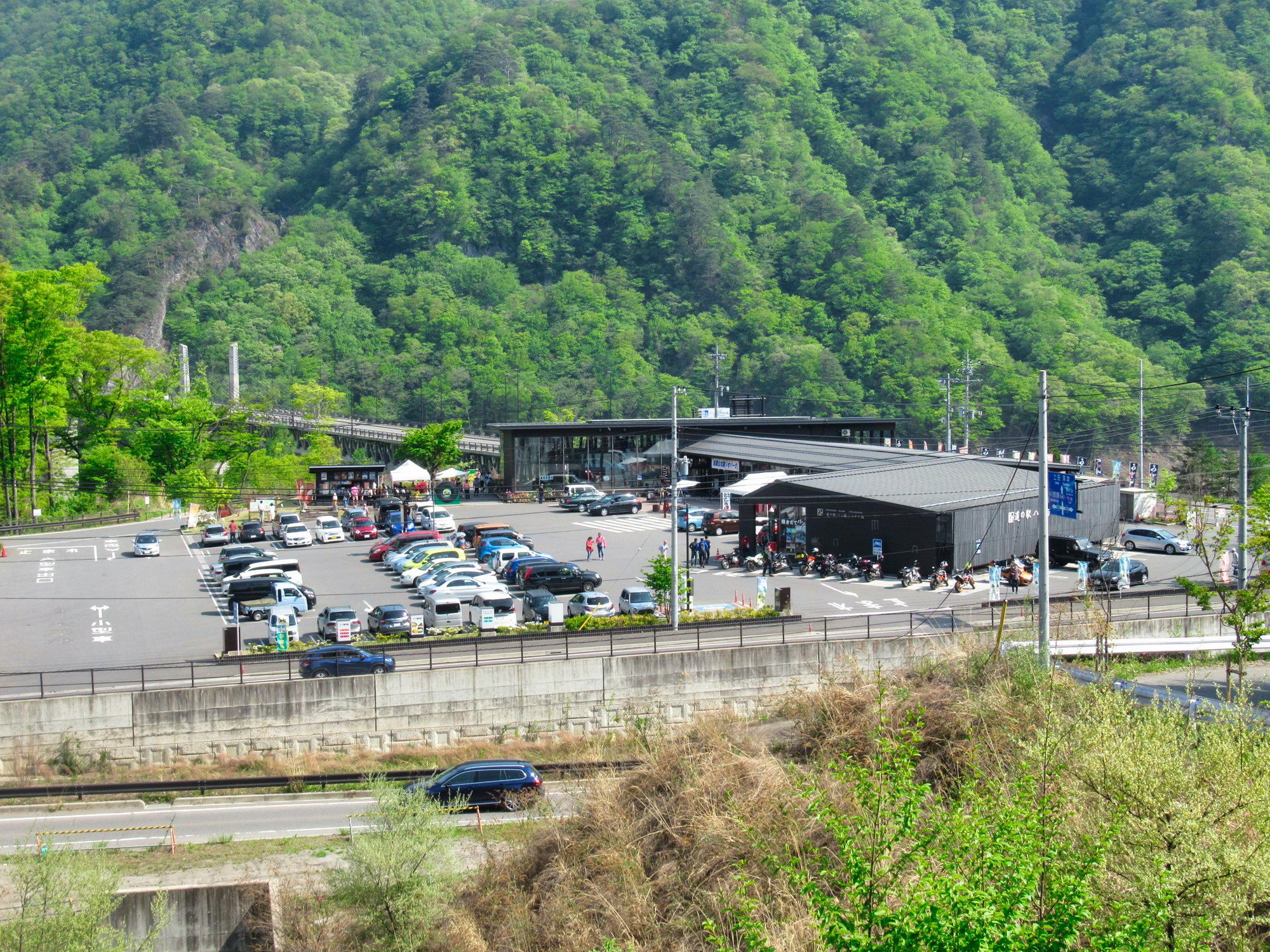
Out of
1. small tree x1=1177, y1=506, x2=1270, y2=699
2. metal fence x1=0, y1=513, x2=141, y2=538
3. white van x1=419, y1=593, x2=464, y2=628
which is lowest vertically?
white van x1=419, y1=593, x2=464, y2=628

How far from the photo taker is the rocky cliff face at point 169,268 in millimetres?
117125

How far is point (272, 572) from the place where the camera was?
119 ft

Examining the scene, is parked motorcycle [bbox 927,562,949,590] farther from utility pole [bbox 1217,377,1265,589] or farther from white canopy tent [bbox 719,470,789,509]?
utility pole [bbox 1217,377,1265,589]

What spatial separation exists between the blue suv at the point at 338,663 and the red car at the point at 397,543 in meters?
14.1

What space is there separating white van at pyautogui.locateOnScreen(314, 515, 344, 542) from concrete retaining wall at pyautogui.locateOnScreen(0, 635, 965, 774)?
65.9 feet

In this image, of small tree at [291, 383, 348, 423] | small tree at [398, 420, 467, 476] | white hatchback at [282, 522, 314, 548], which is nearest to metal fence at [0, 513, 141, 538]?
white hatchback at [282, 522, 314, 548]

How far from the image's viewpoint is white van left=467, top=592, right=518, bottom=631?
30.8m

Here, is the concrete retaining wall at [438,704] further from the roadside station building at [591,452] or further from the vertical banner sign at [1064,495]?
the roadside station building at [591,452]

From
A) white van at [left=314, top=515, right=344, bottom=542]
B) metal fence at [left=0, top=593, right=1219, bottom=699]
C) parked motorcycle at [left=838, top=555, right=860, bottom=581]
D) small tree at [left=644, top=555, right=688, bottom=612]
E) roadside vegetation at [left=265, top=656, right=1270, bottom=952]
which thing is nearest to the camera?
roadside vegetation at [left=265, top=656, right=1270, bottom=952]

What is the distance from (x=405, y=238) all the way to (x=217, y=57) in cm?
6707

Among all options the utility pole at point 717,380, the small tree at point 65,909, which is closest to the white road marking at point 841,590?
the small tree at point 65,909

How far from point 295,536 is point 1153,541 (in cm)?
3195

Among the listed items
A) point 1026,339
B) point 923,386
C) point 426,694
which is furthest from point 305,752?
point 1026,339

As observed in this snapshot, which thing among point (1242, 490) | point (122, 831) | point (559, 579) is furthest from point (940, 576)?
point (122, 831)
